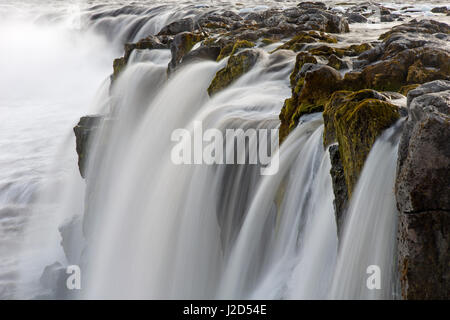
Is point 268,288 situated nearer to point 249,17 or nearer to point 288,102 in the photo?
point 288,102

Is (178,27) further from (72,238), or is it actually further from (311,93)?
(311,93)

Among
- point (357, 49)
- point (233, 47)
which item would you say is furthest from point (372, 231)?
point (233, 47)

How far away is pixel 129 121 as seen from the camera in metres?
11.9

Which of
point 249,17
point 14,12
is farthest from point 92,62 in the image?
point 14,12

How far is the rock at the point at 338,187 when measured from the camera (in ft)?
13.6

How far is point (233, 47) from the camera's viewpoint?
35.4ft

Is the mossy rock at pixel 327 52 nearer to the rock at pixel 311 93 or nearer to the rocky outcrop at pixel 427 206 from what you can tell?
the rock at pixel 311 93

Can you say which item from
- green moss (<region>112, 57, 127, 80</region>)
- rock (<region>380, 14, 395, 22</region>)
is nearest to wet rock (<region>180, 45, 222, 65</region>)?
green moss (<region>112, 57, 127, 80</region>)

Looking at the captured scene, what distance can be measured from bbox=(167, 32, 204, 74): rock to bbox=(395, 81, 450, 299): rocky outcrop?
9.64m

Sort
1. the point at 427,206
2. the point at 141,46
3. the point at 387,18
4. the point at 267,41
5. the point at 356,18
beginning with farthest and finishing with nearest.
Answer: the point at 356,18
the point at 387,18
the point at 141,46
the point at 267,41
the point at 427,206

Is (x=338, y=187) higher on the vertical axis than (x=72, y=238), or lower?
lower

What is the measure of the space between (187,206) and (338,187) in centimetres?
292

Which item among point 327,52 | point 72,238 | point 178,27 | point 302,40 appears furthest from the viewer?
point 178,27

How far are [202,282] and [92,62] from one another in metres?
26.1
